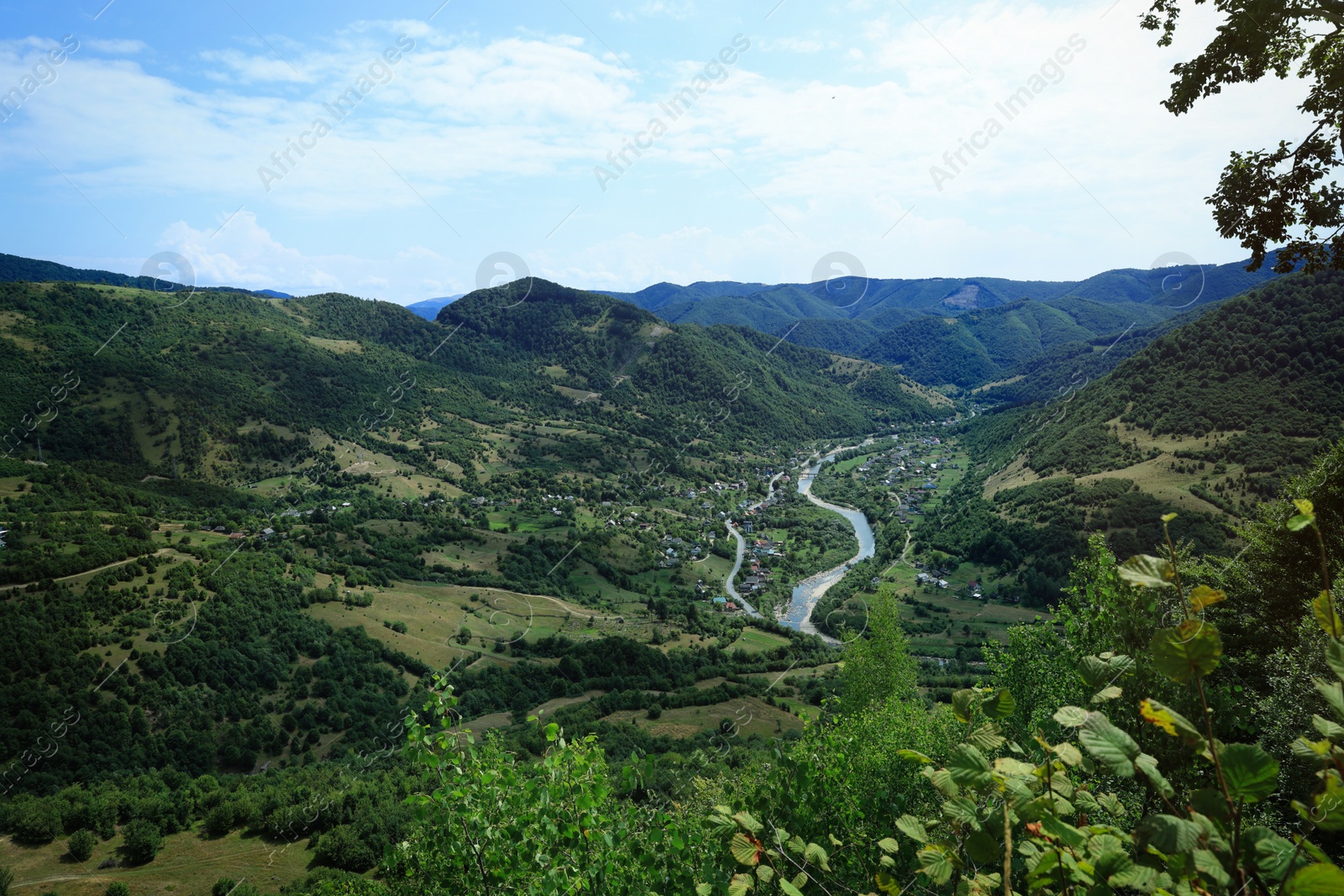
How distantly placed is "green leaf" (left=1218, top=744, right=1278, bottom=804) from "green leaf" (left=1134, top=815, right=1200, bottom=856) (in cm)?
18

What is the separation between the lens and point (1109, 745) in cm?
206

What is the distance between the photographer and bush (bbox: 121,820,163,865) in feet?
91.9

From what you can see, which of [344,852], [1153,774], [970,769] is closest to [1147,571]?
[1153,774]

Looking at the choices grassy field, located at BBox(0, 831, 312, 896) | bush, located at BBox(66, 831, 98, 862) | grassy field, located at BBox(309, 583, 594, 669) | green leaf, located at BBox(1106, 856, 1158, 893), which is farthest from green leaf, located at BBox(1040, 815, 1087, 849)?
grassy field, located at BBox(309, 583, 594, 669)

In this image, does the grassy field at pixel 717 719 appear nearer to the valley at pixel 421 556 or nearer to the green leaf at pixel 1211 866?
the valley at pixel 421 556

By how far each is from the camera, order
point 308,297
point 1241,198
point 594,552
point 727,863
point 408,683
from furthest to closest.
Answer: point 308,297 → point 594,552 → point 408,683 → point 1241,198 → point 727,863

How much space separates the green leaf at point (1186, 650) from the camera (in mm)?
1978

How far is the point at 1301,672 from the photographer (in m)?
8.50

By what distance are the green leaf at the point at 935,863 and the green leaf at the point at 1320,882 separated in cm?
101

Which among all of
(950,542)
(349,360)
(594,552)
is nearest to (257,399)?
(349,360)

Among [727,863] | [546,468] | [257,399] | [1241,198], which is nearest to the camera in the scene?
[727,863]

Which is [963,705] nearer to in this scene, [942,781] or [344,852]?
[942,781]

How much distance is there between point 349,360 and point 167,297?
36864 millimetres

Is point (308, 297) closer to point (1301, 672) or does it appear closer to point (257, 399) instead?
point (257, 399)
